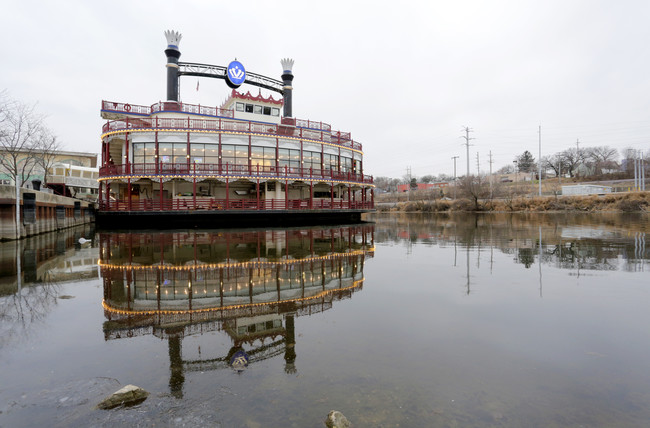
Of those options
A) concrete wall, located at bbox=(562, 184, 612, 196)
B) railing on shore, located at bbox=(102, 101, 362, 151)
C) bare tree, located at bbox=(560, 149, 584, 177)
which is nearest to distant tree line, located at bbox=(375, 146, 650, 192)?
bare tree, located at bbox=(560, 149, 584, 177)

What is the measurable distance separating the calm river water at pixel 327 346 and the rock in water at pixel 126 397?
11 cm

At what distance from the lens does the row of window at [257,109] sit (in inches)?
1639

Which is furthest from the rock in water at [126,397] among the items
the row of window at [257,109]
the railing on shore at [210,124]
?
the row of window at [257,109]

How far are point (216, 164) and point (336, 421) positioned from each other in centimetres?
3062

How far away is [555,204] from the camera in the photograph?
5962 centimetres

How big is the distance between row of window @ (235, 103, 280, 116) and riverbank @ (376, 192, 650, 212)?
140 ft

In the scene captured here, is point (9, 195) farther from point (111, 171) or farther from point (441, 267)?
point (441, 267)

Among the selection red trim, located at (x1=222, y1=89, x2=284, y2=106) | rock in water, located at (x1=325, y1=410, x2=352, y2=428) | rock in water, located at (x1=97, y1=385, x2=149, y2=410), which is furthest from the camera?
red trim, located at (x1=222, y1=89, x2=284, y2=106)

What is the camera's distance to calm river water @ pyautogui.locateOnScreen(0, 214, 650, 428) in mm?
3477

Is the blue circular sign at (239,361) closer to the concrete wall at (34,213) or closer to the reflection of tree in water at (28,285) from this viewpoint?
the reflection of tree in water at (28,285)

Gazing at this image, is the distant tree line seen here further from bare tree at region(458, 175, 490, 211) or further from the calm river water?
the calm river water

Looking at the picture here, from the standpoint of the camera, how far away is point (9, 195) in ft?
57.5

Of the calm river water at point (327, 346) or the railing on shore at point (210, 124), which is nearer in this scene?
the calm river water at point (327, 346)

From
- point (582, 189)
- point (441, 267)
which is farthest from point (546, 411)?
point (582, 189)
